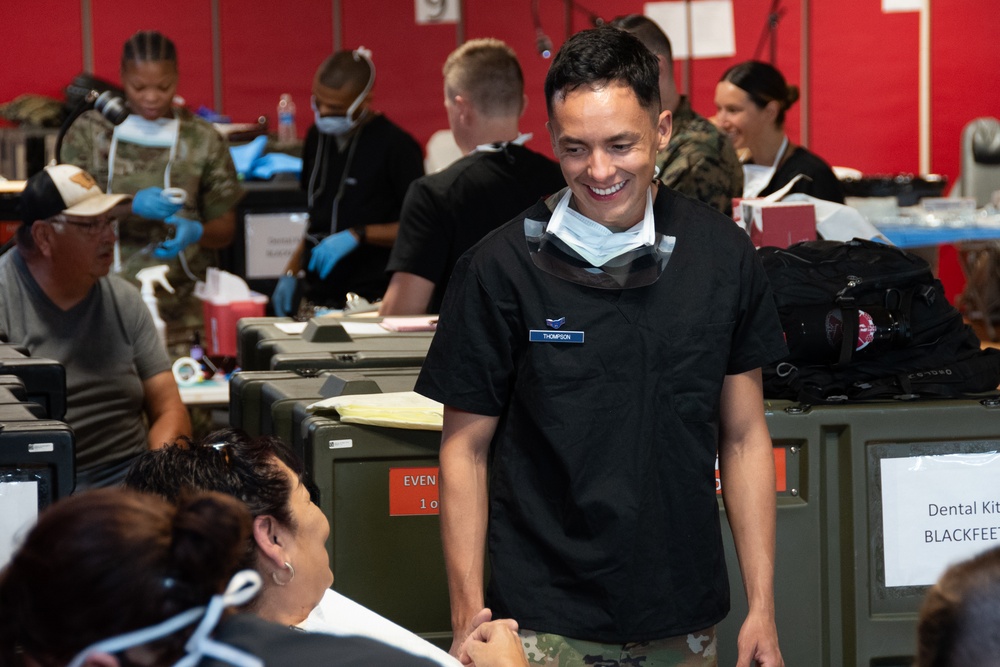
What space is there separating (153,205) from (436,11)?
428cm

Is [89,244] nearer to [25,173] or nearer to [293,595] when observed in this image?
[293,595]

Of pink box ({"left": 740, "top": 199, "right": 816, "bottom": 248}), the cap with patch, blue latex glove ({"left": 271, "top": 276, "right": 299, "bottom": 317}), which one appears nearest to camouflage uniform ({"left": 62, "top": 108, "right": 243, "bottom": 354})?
blue latex glove ({"left": 271, "top": 276, "right": 299, "bottom": 317})

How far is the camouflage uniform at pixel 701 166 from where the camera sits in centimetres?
319

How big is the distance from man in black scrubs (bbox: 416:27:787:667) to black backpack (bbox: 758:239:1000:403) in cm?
59

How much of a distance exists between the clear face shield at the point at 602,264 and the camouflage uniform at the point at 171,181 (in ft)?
9.98

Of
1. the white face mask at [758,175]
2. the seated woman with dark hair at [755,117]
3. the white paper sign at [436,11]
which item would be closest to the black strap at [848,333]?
the white face mask at [758,175]

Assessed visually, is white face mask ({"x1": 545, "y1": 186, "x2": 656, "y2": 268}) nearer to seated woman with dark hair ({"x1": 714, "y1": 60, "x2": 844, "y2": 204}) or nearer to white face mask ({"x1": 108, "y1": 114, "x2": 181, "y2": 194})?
seated woman with dark hair ({"x1": 714, "y1": 60, "x2": 844, "y2": 204})

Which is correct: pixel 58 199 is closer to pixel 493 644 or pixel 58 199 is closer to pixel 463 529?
pixel 463 529

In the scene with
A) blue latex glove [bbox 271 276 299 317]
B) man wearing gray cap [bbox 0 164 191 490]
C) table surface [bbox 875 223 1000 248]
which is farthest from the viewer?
table surface [bbox 875 223 1000 248]

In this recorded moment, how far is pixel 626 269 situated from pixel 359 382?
0.83 metres

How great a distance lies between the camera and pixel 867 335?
7.61ft

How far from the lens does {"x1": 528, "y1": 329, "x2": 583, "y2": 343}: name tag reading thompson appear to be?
169 centimetres

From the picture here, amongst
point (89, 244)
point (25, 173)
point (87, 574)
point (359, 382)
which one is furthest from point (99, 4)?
point (87, 574)

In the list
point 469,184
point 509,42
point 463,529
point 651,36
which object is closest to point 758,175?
point 651,36
